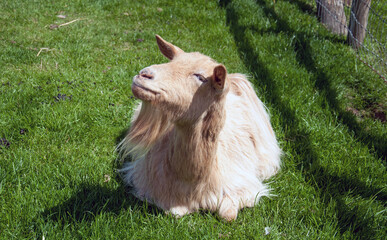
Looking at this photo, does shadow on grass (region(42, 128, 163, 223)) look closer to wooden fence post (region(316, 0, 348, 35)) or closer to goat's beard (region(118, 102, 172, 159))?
goat's beard (region(118, 102, 172, 159))

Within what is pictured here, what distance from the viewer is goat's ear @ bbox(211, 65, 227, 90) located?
5.73 feet

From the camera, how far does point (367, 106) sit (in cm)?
410

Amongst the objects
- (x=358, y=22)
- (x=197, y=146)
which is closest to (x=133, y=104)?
(x=197, y=146)

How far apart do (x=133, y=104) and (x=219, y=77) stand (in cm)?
225

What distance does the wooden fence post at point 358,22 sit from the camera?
4746 millimetres

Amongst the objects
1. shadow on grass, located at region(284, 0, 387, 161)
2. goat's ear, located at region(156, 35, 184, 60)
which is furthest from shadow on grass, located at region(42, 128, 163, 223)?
shadow on grass, located at region(284, 0, 387, 161)

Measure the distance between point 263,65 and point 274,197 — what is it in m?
2.22

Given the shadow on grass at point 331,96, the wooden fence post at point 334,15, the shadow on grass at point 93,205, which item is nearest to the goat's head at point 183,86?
Answer: the shadow on grass at point 93,205

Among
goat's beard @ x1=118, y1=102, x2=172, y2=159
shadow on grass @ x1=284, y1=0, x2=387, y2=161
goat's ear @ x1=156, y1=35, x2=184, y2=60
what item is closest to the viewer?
goat's beard @ x1=118, y1=102, x2=172, y2=159

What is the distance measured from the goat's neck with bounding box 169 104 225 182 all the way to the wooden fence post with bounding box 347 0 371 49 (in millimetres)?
3622

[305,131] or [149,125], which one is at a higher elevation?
[149,125]

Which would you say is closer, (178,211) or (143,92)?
(143,92)

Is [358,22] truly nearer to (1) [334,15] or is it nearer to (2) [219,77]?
(1) [334,15]

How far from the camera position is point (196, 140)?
2.08 m
